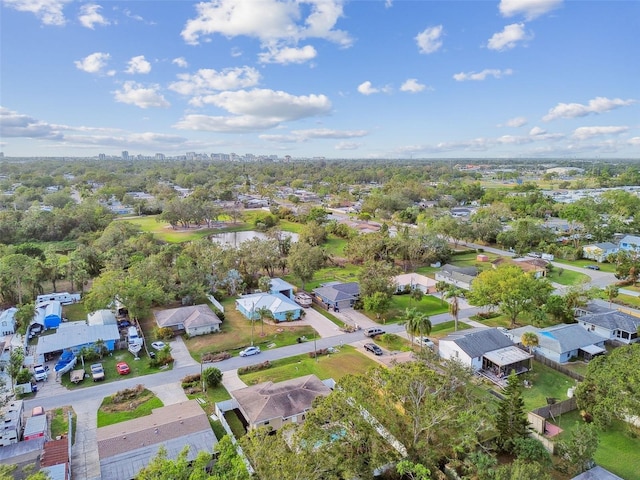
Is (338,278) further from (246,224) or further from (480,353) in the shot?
(246,224)

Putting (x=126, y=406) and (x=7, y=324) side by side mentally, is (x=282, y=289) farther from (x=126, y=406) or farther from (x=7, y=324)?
(x=7, y=324)

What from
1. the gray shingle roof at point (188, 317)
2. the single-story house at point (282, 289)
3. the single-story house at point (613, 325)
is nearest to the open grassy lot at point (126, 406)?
the gray shingle roof at point (188, 317)

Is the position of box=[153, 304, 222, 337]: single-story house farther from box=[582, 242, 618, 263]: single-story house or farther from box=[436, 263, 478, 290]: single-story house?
box=[582, 242, 618, 263]: single-story house

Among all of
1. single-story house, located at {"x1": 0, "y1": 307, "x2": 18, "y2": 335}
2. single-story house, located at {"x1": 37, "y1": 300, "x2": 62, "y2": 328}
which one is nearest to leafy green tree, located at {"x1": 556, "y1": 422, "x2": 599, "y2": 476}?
single-story house, located at {"x1": 37, "y1": 300, "x2": 62, "y2": 328}

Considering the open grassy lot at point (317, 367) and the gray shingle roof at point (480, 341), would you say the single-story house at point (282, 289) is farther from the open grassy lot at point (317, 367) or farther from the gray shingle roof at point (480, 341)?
the gray shingle roof at point (480, 341)

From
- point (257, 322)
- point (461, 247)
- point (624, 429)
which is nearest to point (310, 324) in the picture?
point (257, 322)

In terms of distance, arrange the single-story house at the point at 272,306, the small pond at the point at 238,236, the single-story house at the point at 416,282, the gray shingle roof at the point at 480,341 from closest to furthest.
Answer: the gray shingle roof at the point at 480,341, the single-story house at the point at 272,306, the single-story house at the point at 416,282, the small pond at the point at 238,236

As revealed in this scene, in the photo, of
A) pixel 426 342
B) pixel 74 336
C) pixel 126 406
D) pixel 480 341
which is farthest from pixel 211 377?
pixel 480 341
